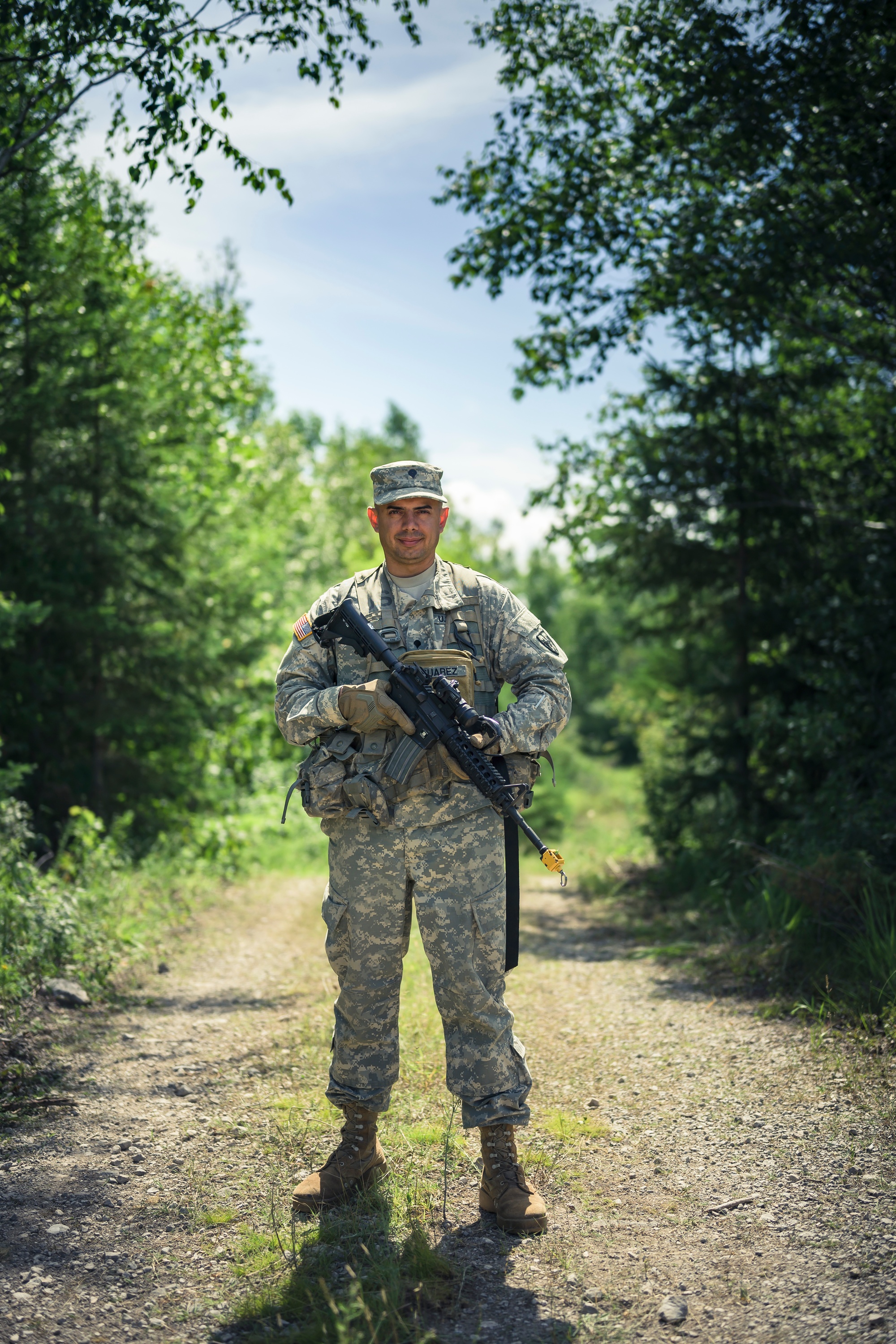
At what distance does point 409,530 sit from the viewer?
10.9ft

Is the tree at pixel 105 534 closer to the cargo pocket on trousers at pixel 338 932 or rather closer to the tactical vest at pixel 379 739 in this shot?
the tactical vest at pixel 379 739

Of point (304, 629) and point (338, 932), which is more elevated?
point (304, 629)

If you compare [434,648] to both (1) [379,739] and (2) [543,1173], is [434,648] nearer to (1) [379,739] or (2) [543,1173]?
(1) [379,739]

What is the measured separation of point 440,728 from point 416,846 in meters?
0.40

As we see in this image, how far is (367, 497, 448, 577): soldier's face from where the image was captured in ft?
10.9

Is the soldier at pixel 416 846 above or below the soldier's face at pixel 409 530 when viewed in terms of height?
below

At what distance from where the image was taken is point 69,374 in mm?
8102

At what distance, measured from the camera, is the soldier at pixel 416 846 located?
3.15 meters

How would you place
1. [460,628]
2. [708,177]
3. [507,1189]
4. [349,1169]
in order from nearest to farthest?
[507,1189] → [349,1169] → [460,628] → [708,177]

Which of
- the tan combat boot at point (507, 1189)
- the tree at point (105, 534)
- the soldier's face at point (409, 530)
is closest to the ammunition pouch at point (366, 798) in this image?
the soldier's face at point (409, 530)

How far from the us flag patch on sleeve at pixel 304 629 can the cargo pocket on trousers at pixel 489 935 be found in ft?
3.46

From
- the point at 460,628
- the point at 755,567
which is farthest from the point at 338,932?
the point at 755,567

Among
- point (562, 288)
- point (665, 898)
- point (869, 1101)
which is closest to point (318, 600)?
point (869, 1101)

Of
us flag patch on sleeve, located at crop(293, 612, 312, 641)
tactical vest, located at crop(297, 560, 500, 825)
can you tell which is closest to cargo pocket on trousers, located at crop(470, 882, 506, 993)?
tactical vest, located at crop(297, 560, 500, 825)
